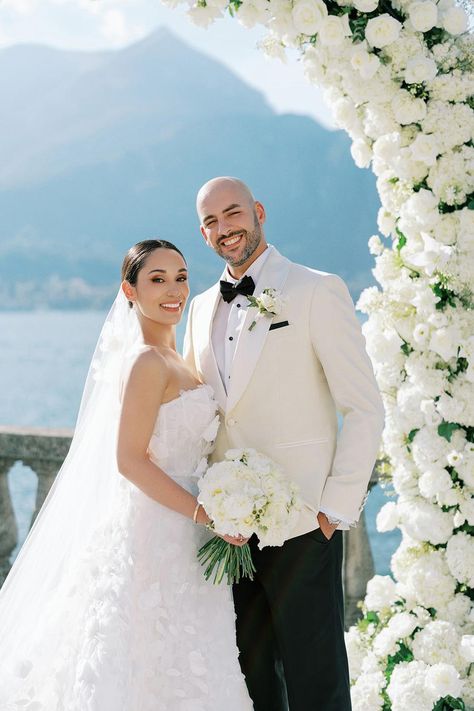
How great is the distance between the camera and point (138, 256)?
3.63 m

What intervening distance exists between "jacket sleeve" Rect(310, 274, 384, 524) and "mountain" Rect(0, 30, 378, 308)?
69420 mm

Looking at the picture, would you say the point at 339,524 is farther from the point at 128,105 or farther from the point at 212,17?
the point at 128,105

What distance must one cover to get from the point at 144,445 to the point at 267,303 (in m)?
0.78

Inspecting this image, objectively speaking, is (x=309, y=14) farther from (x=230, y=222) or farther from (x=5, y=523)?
(x=5, y=523)

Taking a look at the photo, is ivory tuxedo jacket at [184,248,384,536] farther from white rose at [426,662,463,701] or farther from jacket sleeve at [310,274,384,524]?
white rose at [426,662,463,701]

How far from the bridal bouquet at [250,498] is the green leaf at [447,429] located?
1246 millimetres

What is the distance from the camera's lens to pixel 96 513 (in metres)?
3.57

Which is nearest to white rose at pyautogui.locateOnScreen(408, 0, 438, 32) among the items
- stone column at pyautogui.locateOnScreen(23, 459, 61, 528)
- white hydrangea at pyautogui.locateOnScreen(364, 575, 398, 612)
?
white hydrangea at pyautogui.locateOnScreen(364, 575, 398, 612)

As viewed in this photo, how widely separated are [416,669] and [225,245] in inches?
92.6

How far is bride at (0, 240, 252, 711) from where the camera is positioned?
3.11m

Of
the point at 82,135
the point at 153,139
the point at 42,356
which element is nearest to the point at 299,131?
the point at 153,139

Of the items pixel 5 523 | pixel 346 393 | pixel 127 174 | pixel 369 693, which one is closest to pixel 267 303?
pixel 346 393

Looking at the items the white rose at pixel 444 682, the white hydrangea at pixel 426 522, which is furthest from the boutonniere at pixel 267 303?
the white rose at pixel 444 682

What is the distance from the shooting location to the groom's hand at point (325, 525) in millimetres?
3322
